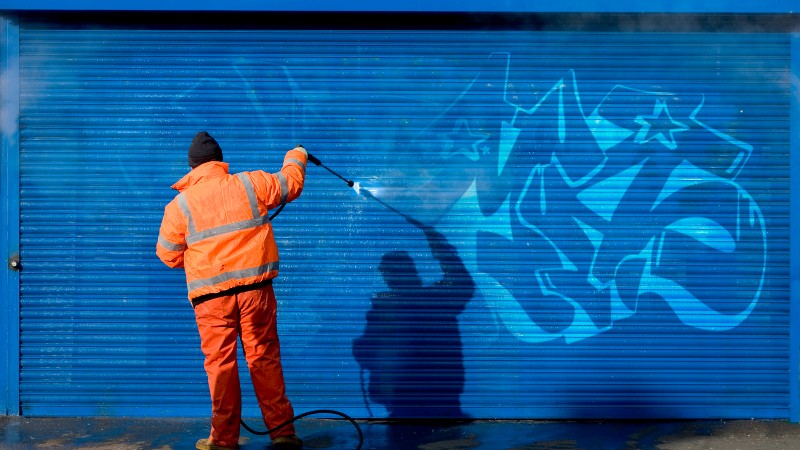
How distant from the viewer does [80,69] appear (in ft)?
23.2

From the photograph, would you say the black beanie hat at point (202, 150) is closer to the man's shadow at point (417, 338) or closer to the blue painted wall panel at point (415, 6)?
the blue painted wall panel at point (415, 6)

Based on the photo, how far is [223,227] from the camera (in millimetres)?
5883

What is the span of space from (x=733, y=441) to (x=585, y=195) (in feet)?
6.27

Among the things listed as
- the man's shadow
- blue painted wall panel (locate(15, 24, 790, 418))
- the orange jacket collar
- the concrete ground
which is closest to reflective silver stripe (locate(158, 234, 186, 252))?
the orange jacket collar

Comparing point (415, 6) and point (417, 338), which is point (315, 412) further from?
point (415, 6)

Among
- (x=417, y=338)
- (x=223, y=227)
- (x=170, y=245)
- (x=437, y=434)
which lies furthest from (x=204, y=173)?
(x=437, y=434)

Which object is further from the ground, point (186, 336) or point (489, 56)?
point (489, 56)

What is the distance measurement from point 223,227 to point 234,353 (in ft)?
2.52

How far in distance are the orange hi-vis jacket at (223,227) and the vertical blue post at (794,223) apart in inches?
136

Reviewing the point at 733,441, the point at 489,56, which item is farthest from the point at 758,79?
the point at 733,441

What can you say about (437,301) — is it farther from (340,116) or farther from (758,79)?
(758,79)

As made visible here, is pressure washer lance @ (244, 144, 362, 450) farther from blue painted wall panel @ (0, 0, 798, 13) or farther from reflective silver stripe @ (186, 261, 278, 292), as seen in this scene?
blue painted wall panel @ (0, 0, 798, 13)

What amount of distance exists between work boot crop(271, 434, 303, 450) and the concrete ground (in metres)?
0.13

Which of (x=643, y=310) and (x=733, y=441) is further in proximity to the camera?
(x=643, y=310)
